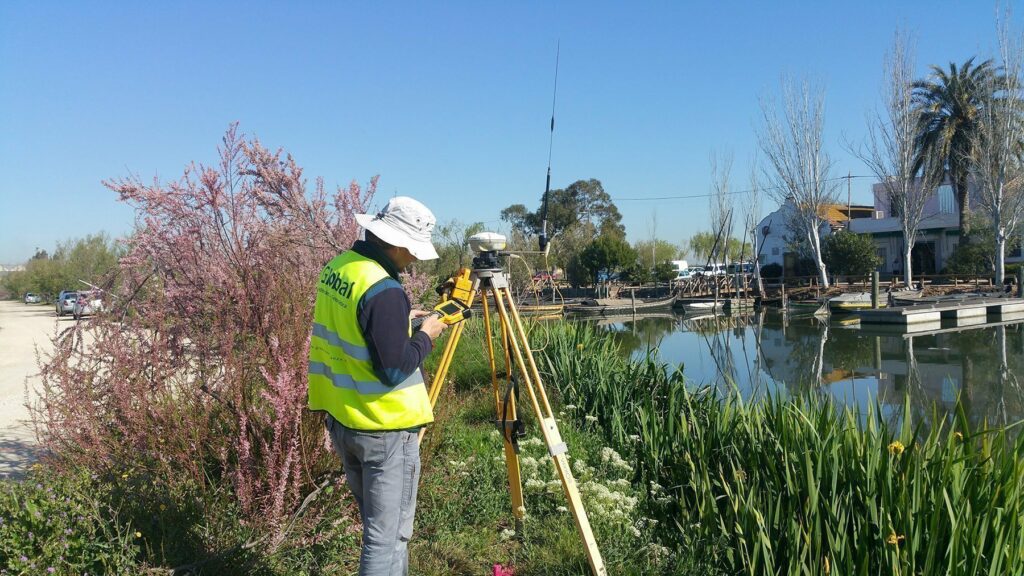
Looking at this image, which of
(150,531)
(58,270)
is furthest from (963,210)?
(58,270)

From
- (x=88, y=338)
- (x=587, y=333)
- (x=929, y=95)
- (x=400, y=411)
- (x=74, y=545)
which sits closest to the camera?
(x=400, y=411)

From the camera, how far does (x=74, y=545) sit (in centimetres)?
260

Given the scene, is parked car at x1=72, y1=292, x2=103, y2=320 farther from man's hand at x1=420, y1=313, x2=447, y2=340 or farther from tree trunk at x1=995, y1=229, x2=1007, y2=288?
tree trunk at x1=995, y1=229, x2=1007, y2=288

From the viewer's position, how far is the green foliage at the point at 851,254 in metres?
35.0

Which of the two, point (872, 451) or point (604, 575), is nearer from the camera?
point (604, 575)

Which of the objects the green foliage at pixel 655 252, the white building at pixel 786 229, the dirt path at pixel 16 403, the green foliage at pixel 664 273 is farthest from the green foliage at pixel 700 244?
the dirt path at pixel 16 403

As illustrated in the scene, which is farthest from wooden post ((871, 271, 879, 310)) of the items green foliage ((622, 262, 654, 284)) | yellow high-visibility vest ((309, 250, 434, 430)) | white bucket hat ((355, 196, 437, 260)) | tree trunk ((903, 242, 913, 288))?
yellow high-visibility vest ((309, 250, 434, 430))

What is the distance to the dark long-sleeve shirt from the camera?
7.02 ft

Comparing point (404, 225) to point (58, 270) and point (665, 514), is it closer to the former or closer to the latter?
point (665, 514)

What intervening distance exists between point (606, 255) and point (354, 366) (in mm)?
36664

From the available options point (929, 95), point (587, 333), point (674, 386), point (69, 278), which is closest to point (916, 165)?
point (929, 95)

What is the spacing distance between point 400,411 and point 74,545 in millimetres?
1447

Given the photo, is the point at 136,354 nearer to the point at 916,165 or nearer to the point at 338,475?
the point at 338,475

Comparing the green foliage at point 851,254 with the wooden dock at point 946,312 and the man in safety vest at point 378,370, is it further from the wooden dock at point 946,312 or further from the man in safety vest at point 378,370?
the man in safety vest at point 378,370
